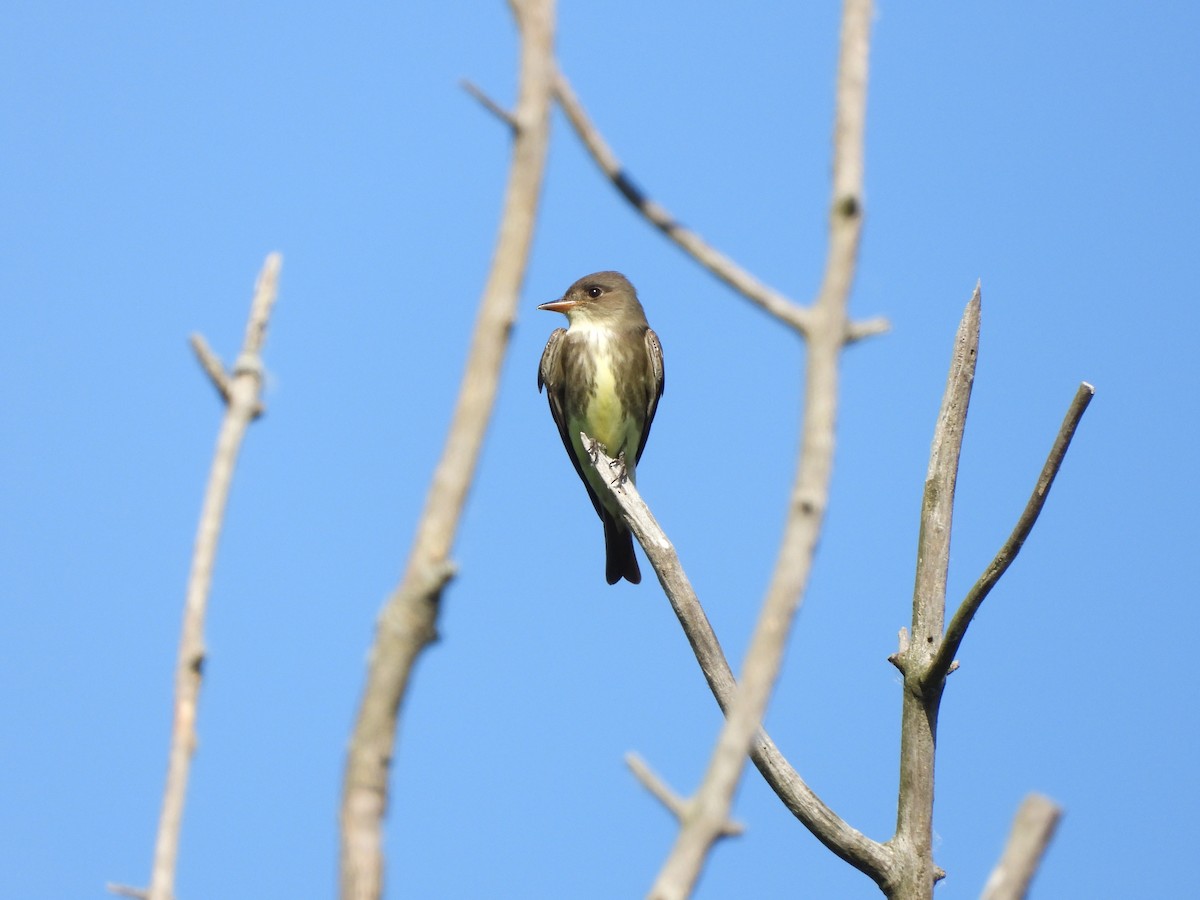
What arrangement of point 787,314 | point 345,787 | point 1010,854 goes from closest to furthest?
point 345,787 < point 1010,854 < point 787,314

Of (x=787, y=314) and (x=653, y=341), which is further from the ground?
(x=653, y=341)

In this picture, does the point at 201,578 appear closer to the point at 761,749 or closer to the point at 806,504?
the point at 806,504

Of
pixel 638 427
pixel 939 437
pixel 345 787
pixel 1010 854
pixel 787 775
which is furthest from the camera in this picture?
pixel 638 427

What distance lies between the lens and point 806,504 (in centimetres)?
165

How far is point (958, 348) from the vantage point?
616cm

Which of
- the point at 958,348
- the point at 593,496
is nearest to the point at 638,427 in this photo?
the point at 593,496

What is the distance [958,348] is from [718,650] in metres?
1.66

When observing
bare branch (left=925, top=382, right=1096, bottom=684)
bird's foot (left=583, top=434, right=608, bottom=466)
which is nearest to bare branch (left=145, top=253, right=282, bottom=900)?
bare branch (left=925, top=382, right=1096, bottom=684)

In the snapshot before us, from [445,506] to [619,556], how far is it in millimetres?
8892

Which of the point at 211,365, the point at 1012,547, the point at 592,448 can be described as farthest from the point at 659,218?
the point at 592,448

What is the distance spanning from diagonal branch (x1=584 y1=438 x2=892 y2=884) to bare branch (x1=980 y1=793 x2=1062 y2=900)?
387cm

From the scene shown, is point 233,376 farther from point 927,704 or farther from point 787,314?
point 927,704

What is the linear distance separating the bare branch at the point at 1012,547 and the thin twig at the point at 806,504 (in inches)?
137

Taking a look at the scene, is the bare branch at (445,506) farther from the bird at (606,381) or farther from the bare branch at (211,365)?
the bird at (606,381)
